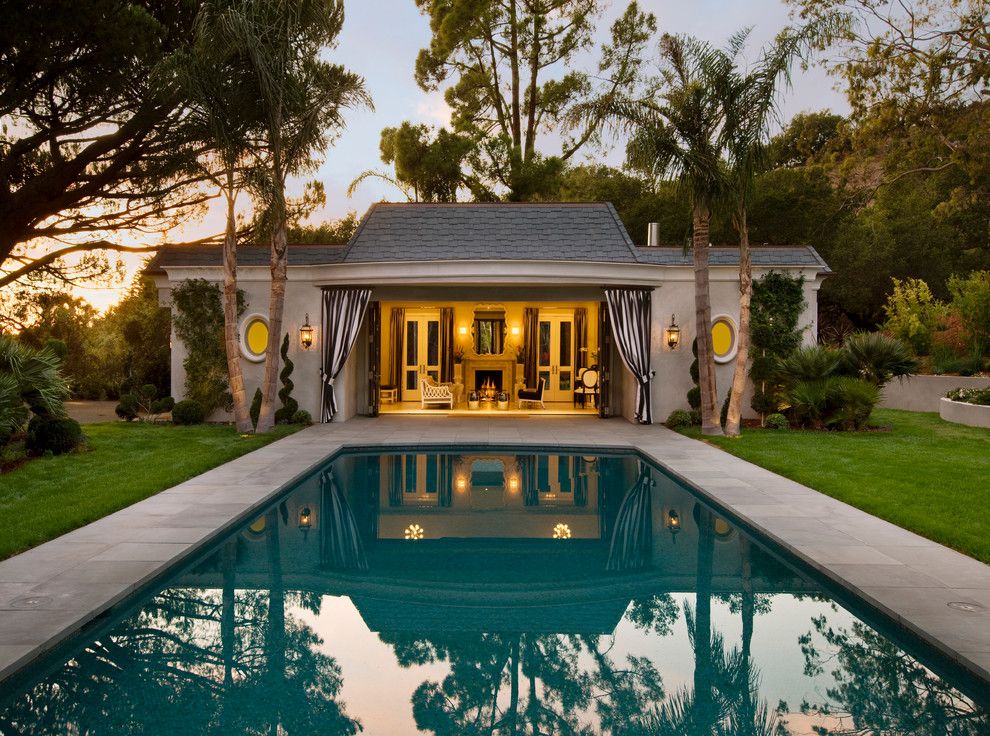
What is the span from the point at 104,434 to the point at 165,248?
461 cm

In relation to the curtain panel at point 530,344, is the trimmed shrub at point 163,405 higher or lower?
lower

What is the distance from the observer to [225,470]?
998 centimetres

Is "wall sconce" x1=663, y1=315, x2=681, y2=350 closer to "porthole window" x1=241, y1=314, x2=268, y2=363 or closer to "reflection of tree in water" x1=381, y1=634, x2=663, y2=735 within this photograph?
"porthole window" x1=241, y1=314, x2=268, y2=363

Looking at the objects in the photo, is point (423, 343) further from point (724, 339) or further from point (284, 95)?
point (284, 95)

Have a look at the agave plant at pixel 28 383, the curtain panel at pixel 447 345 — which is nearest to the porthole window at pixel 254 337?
the agave plant at pixel 28 383

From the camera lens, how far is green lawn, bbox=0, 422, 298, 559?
705cm

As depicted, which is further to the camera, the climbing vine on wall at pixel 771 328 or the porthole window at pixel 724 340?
the porthole window at pixel 724 340

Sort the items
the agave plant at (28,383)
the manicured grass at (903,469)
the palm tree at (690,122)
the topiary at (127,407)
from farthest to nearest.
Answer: the topiary at (127,407), the palm tree at (690,122), the agave plant at (28,383), the manicured grass at (903,469)

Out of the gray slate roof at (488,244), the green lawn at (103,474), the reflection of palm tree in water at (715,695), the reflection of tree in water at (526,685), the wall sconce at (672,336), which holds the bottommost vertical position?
the reflection of palm tree in water at (715,695)

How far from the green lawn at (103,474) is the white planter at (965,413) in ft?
45.7

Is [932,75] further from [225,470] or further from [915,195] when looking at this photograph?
[225,470]

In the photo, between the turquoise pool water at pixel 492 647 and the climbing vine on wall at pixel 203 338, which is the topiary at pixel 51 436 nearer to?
the climbing vine on wall at pixel 203 338

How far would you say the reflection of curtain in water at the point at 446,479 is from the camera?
9227mm

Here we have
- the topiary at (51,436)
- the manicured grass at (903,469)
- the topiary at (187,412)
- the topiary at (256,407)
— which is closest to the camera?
the manicured grass at (903,469)
